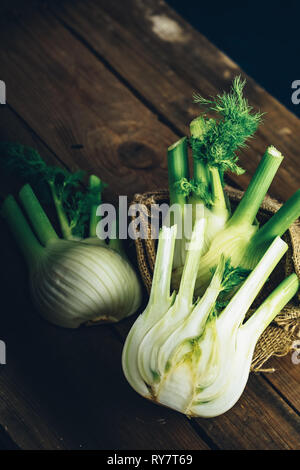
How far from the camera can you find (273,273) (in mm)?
1146

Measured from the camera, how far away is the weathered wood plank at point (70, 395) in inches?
40.7

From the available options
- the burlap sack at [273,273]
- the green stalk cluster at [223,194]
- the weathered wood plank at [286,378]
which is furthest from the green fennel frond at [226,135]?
the weathered wood plank at [286,378]

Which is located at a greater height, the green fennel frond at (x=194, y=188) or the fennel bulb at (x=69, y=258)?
the green fennel frond at (x=194, y=188)

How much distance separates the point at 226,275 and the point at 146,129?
20.5 inches

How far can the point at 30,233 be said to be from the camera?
115 centimetres

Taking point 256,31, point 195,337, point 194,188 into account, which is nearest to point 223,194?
point 194,188

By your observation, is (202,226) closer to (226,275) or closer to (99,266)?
(226,275)

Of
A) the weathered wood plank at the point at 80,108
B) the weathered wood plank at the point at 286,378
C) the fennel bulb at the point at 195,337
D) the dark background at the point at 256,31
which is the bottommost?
the weathered wood plank at the point at 286,378

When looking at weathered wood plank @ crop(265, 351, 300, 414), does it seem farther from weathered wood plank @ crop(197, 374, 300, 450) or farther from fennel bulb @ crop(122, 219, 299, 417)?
fennel bulb @ crop(122, 219, 299, 417)

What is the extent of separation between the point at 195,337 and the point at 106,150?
58 centimetres

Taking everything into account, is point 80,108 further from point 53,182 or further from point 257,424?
point 257,424

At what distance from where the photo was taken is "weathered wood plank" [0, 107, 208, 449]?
1034mm

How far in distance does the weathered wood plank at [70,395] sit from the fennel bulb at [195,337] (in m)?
0.10

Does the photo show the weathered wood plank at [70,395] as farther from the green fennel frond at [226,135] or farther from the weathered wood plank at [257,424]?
the green fennel frond at [226,135]
